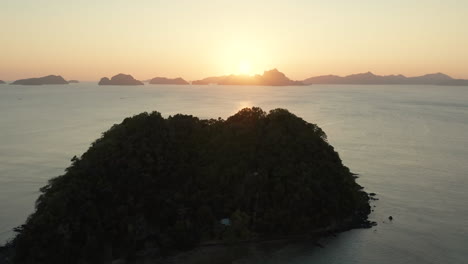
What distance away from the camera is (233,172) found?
145 feet

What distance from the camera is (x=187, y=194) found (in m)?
42.6

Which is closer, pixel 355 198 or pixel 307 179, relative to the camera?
pixel 307 179

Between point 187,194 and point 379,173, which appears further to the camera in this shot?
point 379,173

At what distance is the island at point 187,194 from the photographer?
3631 cm

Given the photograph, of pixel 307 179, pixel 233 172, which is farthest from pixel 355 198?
pixel 233 172

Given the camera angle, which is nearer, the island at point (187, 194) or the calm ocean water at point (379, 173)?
the island at point (187, 194)

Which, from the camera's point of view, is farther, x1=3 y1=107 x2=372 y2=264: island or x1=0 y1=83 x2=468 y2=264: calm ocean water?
x1=0 y1=83 x2=468 y2=264: calm ocean water

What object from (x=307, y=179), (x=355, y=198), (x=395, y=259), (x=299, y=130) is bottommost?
(x=395, y=259)

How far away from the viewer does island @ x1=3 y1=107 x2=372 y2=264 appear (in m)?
36.3

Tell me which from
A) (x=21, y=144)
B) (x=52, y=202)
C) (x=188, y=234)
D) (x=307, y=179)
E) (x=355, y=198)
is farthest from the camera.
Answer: (x=21, y=144)

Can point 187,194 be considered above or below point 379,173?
above

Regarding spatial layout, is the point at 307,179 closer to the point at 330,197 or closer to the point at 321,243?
the point at 330,197

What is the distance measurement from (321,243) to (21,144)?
73656mm

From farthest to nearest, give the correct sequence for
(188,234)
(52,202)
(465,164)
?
(465,164) < (188,234) < (52,202)
